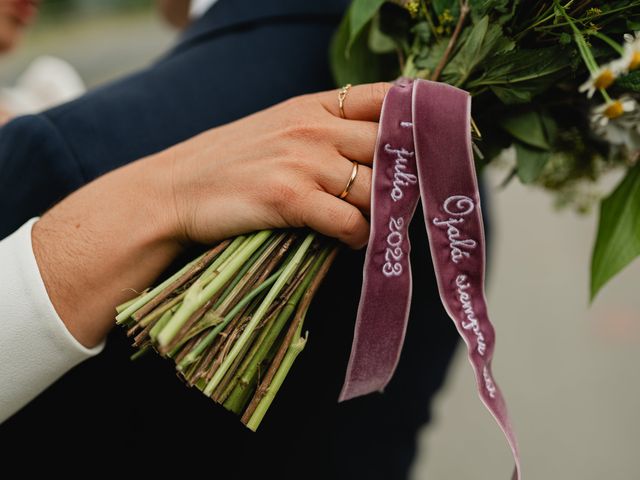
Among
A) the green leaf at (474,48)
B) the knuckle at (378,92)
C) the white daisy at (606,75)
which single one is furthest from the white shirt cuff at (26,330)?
the white daisy at (606,75)

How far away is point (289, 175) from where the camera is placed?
581 mm

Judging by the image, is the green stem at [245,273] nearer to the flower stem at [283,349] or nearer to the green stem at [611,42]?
the flower stem at [283,349]

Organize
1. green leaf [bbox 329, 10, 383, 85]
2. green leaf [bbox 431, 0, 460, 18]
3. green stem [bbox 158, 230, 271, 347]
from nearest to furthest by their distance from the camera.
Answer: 1. green stem [bbox 158, 230, 271, 347]
2. green leaf [bbox 431, 0, 460, 18]
3. green leaf [bbox 329, 10, 383, 85]

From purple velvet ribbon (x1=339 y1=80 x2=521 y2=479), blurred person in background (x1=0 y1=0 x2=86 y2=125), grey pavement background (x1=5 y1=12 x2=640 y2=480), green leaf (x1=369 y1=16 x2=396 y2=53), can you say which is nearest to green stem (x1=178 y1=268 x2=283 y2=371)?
purple velvet ribbon (x1=339 y1=80 x2=521 y2=479)

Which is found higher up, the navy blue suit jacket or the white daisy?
the white daisy

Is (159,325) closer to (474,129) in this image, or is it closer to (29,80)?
(474,129)

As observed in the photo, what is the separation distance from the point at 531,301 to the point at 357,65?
6.92 feet

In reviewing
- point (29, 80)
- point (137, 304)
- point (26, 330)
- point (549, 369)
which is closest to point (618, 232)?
point (137, 304)

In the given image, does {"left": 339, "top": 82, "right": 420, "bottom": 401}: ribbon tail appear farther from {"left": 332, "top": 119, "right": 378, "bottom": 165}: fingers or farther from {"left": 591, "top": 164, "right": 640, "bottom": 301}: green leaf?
{"left": 591, "top": 164, "right": 640, "bottom": 301}: green leaf

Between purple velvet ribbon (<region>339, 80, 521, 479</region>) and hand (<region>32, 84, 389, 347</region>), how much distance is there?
2 cm

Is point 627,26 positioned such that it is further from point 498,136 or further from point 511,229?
point 511,229

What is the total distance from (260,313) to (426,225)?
20 centimetres

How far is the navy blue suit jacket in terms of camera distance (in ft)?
2.23

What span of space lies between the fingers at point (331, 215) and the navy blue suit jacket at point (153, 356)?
21cm
